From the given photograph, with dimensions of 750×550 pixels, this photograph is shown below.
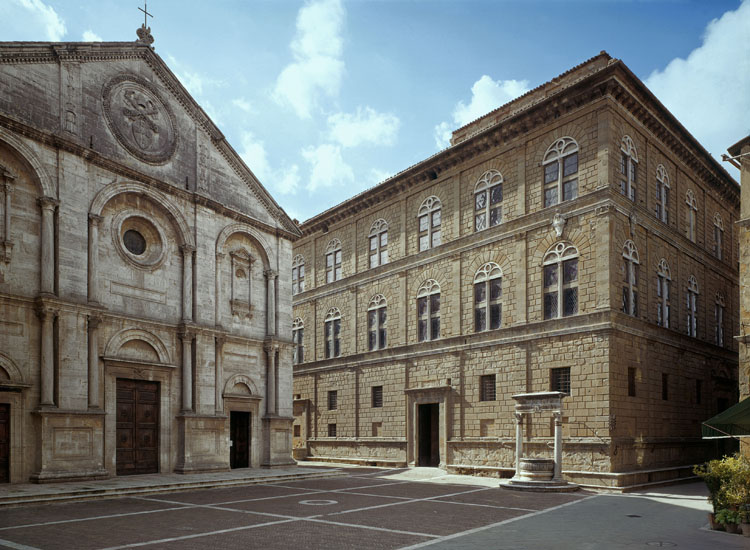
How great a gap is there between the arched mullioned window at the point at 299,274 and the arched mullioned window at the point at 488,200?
1490cm

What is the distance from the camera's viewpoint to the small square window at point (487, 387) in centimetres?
2817

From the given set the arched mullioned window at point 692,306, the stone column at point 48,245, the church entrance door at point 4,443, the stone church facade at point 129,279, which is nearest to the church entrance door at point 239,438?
the stone church facade at point 129,279

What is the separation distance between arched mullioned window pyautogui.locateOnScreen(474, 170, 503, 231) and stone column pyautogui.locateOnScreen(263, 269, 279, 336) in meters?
9.45

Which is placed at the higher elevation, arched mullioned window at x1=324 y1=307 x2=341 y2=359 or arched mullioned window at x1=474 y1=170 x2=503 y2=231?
arched mullioned window at x1=474 y1=170 x2=503 y2=231

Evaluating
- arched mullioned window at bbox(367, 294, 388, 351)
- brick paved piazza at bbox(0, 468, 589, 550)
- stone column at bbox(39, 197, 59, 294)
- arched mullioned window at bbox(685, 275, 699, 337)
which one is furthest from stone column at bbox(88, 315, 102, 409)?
arched mullioned window at bbox(685, 275, 699, 337)

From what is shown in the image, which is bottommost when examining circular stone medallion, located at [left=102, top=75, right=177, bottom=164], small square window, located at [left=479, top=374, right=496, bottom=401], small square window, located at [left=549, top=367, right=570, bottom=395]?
small square window, located at [left=479, top=374, right=496, bottom=401]

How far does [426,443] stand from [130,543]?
68.2ft

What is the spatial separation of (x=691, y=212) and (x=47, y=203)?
87.2 feet

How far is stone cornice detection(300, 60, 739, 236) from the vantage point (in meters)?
24.9

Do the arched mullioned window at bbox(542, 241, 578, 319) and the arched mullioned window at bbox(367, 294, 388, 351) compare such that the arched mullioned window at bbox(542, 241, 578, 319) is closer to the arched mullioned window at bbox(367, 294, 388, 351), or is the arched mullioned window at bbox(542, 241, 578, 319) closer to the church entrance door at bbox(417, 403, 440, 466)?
the church entrance door at bbox(417, 403, 440, 466)

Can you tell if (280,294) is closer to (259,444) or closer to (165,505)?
(259,444)

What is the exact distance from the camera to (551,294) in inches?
1033

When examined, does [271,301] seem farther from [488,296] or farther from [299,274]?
[299,274]

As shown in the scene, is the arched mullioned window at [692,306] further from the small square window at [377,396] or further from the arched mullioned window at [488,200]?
the small square window at [377,396]
